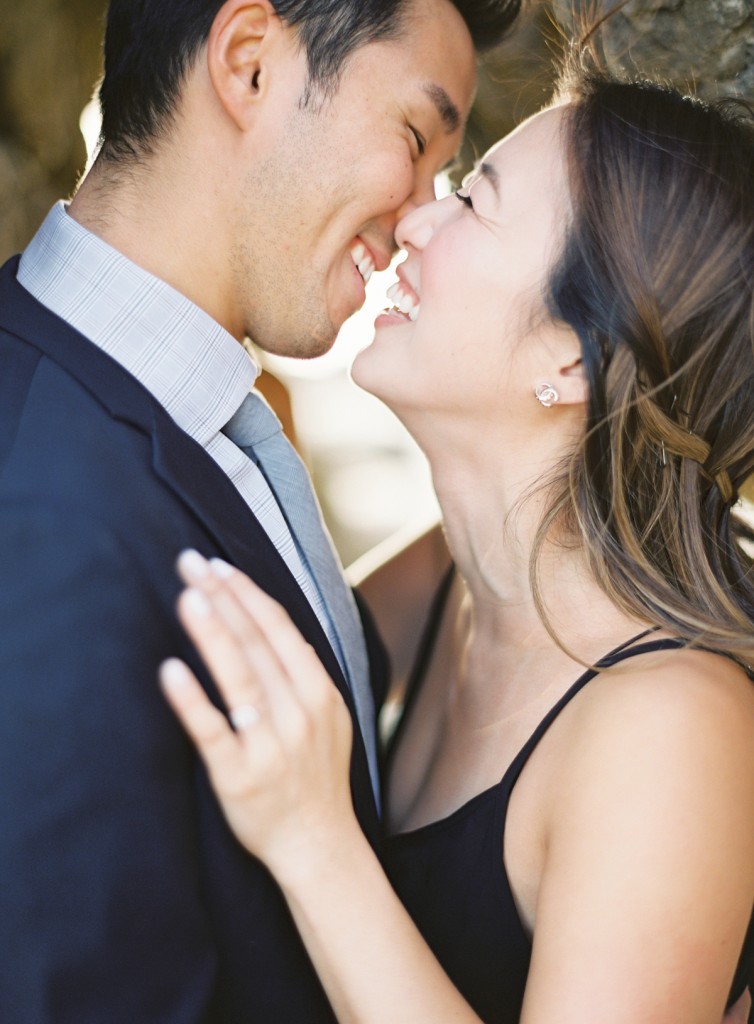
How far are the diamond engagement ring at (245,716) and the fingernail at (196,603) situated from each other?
12 cm

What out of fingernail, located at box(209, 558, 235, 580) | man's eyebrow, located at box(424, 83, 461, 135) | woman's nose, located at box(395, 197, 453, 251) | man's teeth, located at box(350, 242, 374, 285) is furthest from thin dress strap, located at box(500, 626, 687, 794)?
man's eyebrow, located at box(424, 83, 461, 135)

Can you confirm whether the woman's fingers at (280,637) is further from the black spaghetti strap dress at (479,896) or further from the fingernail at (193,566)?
the black spaghetti strap dress at (479,896)

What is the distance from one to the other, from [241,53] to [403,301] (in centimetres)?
51

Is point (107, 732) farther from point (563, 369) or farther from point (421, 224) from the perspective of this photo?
point (421, 224)

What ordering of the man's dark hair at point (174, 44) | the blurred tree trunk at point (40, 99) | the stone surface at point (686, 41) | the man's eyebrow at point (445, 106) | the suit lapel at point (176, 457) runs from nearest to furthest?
1. the suit lapel at point (176, 457)
2. the man's dark hair at point (174, 44)
3. the man's eyebrow at point (445, 106)
4. the stone surface at point (686, 41)
5. the blurred tree trunk at point (40, 99)

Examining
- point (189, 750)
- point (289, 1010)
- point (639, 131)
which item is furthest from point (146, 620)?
point (639, 131)

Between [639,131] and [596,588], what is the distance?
0.74m

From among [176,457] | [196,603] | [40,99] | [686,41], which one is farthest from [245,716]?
[40,99]

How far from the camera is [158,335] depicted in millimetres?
1640

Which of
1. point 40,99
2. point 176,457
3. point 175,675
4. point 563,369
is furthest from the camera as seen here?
point 40,99

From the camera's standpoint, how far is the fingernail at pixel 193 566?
1.21 meters

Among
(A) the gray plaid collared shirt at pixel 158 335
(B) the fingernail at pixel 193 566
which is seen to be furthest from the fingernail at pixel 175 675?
(A) the gray plaid collared shirt at pixel 158 335

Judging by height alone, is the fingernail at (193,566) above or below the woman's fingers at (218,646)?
above

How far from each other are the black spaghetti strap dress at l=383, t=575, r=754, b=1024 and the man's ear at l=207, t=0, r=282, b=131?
113cm
